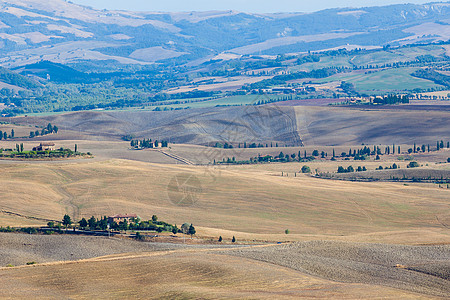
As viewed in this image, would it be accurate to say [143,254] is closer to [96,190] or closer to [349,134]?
[96,190]

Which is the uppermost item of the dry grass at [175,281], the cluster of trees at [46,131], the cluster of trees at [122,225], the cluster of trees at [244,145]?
the cluster of trees at [46,131]

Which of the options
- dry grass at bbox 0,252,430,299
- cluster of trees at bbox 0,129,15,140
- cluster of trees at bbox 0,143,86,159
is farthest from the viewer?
cluster of trees at bbox 0,129,15,140

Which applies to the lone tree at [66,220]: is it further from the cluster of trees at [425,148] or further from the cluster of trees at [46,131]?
the cluster of trees at [46,131]

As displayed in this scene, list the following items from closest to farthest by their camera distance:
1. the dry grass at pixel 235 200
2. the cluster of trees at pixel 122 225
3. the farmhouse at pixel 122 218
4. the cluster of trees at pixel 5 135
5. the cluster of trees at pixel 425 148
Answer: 1. the cluster of trees at pixel 122 225
2. the farmhouse at pixel 122 218
3. the dry grass at pixel 235 200
4. the cluster of trees at pixel 425 148
5. the cluster of trees at pixel 5 135

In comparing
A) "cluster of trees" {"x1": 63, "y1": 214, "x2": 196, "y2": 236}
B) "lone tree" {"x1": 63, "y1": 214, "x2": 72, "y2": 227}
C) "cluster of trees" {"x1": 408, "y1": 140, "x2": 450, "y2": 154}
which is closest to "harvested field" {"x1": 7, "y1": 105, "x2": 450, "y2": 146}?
"cluster of trees" {"x1": 408, "y1": 140, "x2": 450, "y2": 154}

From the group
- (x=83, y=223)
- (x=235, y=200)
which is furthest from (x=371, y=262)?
(x=235, y=200)

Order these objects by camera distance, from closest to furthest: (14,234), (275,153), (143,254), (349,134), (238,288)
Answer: (238,288) < (143,254) < (14,234) < (275,153) < (349,134)

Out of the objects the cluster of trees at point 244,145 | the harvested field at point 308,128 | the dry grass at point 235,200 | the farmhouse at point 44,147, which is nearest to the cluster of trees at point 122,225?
the dry grass at point 235,200

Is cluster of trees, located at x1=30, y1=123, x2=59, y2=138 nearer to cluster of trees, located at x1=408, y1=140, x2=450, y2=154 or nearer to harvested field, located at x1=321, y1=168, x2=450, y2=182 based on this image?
harvested field, located at x1=321, y1=168, x2=450, y2=182

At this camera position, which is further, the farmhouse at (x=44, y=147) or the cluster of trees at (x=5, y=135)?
the cluster of trees at (x=5, y=135)

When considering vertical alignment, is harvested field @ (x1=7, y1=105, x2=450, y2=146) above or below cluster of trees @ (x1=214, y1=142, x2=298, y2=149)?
above

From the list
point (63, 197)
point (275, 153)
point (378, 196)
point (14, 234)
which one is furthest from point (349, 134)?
point (14, 234)
